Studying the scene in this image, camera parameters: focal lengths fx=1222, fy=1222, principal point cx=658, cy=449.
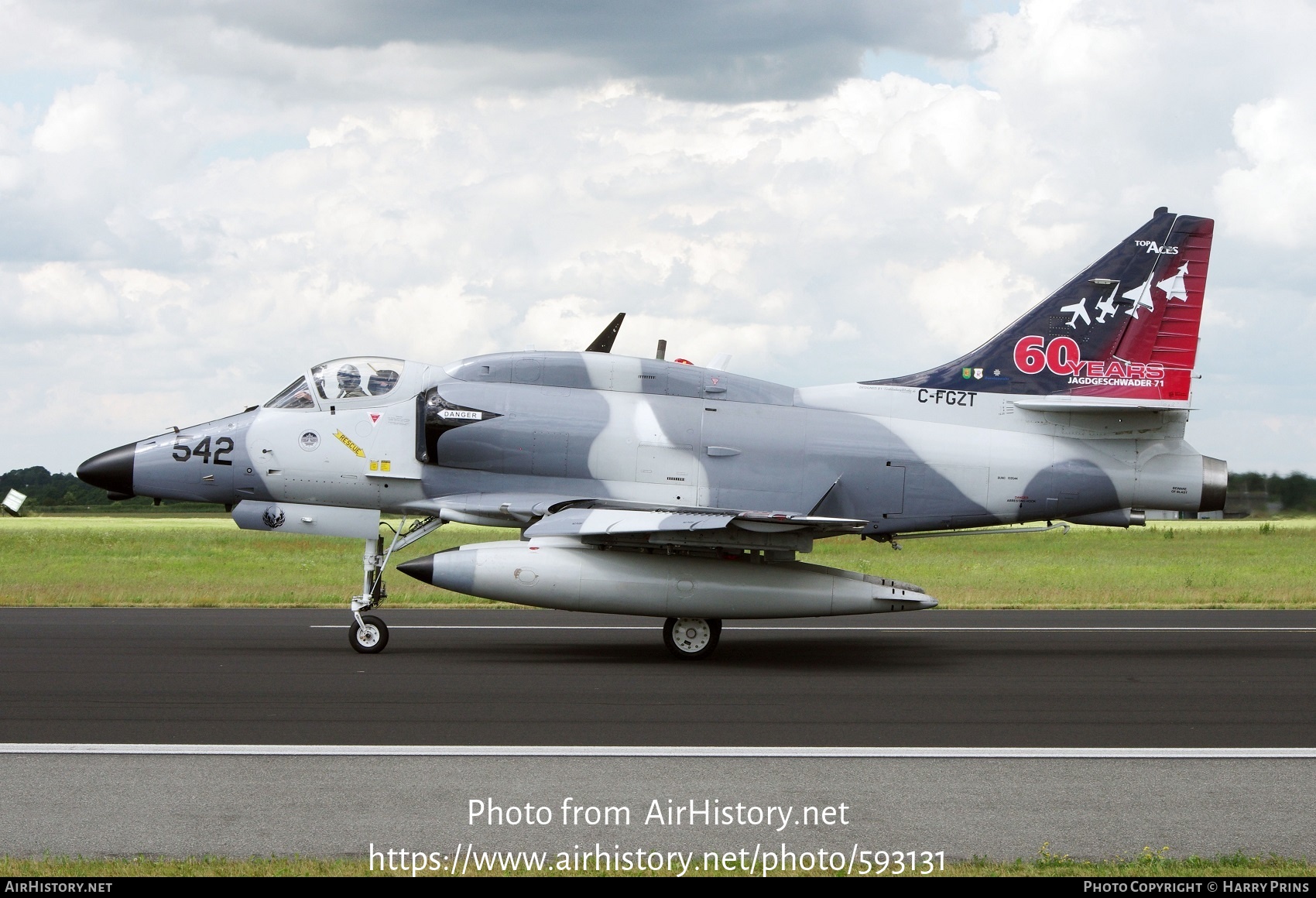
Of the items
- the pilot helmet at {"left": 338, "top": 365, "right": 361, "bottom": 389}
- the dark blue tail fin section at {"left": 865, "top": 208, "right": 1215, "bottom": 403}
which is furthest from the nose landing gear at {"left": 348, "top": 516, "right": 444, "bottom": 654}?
the dark blue tail fin section at {"left": 865, "top": 208, "right": 1215, "bottom": 403}

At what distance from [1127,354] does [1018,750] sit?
25.9 feet

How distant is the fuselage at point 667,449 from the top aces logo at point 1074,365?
0.47 metres

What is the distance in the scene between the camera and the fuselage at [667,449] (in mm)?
14578

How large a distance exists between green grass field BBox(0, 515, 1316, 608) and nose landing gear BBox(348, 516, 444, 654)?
5878 mm

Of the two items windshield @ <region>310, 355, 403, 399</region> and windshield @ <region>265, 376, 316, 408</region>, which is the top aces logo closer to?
windshield @ <region>310, 355, 403, 399</region>

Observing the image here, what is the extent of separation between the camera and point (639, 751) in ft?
28.9

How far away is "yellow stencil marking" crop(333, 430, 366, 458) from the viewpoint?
14781mm

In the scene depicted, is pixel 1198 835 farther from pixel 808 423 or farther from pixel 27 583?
pixel 27 583

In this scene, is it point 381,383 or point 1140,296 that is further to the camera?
point 1140,296

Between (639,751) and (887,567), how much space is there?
22.7m

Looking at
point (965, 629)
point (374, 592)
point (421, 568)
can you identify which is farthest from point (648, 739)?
point (965, 629)

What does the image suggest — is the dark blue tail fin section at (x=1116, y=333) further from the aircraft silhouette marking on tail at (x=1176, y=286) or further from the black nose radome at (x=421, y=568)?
the black nose radome at (x=421, y=568)

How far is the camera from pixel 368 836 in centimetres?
662

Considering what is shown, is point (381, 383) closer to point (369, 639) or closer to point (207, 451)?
point (207, 451)
